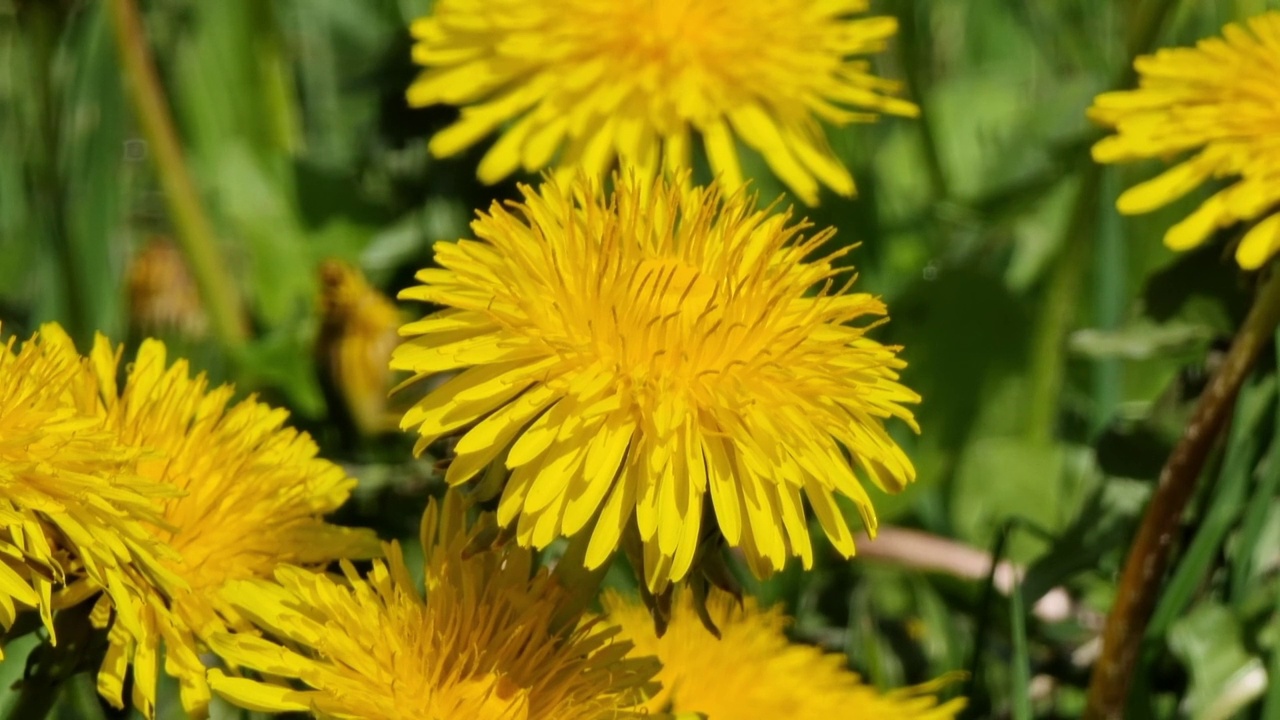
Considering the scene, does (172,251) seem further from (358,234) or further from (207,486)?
(207,486)

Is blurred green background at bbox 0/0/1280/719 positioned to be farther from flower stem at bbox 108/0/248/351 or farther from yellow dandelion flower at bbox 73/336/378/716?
yellow dandelion flower at bbox 73/336/378/716

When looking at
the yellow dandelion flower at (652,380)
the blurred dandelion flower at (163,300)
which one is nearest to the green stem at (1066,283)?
the yellow dandelion flower at (652,380)

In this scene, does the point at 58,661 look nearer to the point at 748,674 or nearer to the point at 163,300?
the point at 748,674

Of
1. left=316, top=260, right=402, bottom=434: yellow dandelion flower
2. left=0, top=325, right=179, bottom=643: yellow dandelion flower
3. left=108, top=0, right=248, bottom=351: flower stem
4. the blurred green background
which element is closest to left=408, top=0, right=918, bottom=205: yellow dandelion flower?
left=316, top=260, right=402, bottom=434: yellow dandelion flower

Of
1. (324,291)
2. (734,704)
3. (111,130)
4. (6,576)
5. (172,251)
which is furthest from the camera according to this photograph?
(172,251)

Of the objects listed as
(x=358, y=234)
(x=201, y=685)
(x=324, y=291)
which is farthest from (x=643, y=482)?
(x=358, y=234)

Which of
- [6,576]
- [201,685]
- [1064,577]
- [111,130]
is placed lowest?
[1064,577]
